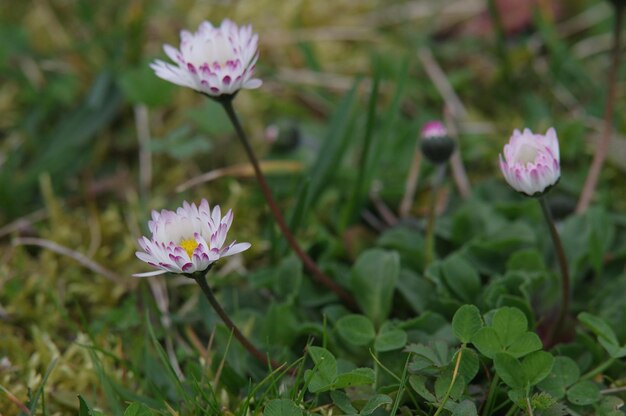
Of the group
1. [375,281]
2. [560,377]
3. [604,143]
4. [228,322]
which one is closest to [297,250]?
[375,281]

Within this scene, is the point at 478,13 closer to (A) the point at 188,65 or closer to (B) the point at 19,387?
(A) the point at 188,65

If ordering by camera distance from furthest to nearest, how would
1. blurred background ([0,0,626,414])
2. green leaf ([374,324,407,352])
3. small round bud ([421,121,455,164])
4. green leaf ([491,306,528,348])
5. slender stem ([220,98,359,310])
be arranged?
blurred background ([0,0,626,414]), small round bud ([421,121,455,164]), slender stem ([220,98,359,310]), green leaf ([374,324,407,352]), green leaf ([491,306,528,348])

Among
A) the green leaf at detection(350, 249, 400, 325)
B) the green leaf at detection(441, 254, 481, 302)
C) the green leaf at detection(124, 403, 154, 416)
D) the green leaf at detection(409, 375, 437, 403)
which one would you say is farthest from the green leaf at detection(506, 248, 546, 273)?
the green leaf at detection(124, 403, 154, 416)

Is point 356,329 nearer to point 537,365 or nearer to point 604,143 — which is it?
point 537,365

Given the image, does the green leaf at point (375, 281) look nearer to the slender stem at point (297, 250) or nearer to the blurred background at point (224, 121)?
the slender stem at point (297, 250)

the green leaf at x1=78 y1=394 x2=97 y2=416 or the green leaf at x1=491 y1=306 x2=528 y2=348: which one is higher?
the green leaf at x1=78 y1=394 x2=97 y2=416

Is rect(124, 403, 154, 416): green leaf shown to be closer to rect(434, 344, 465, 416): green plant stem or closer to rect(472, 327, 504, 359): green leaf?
rect(434, 344, 465, 416): green plant stem

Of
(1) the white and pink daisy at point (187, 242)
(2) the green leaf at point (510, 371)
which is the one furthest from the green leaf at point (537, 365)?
(1) the white and pink daisy at point (187, 242)
